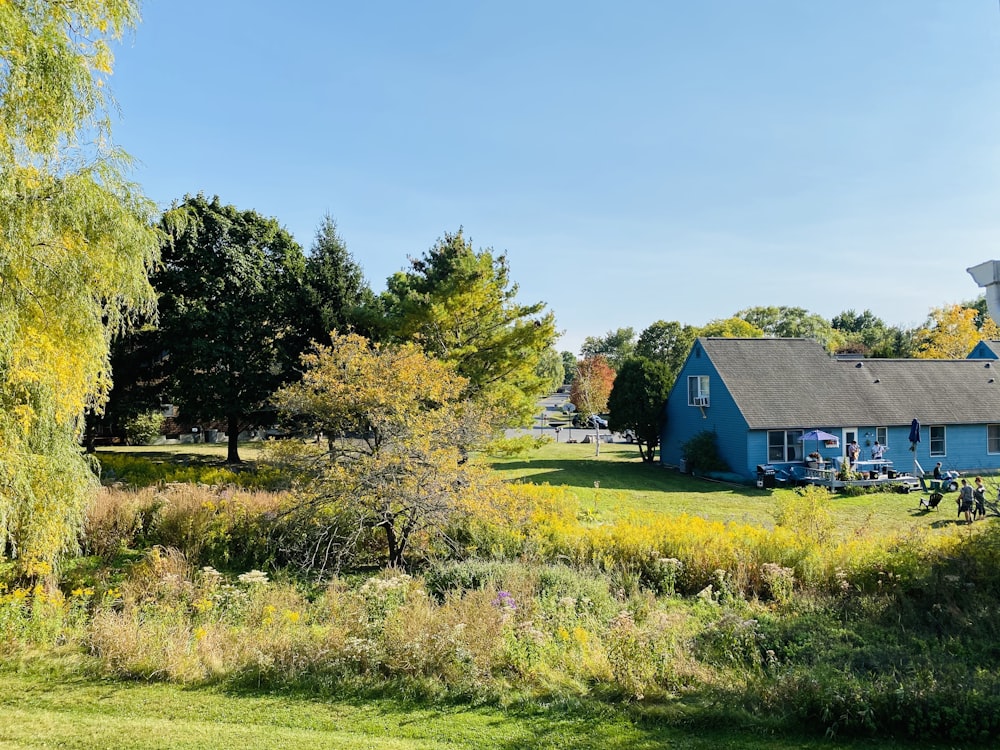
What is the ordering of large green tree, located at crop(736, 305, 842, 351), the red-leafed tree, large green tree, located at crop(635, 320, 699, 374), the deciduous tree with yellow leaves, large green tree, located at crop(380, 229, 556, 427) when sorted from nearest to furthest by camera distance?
the deciduous tree with yellow leaves, large green tree, located at crop(380, 229, 556, 427), the red-leafed tree, large green tree, located at crop(635, 320, 699, 374), large green tree, located at crop(736, 305, 842, 351)

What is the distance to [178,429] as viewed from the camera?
126 ft

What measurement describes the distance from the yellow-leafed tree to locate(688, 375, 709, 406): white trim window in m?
32.4

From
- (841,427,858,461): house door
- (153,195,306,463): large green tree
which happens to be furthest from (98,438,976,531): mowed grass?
(841,427,858,461): house door

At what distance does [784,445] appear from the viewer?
2536cm

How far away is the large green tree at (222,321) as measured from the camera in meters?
23.2

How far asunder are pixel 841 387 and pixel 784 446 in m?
4.91

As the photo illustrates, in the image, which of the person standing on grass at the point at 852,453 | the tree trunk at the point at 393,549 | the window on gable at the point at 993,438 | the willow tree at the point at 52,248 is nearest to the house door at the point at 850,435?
the person standing on grass at the point at 852,453

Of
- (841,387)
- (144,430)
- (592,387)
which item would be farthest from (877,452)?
(144,430)

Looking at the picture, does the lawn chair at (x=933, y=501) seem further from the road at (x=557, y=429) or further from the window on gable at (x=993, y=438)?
the road at (x=557, y=429)

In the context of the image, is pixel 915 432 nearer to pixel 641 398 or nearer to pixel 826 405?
pixel 826 405

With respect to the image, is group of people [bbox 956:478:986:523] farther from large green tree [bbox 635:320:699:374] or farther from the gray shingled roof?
large green tree [bbox 635:320:699:374]

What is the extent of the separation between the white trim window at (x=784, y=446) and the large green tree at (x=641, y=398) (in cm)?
623

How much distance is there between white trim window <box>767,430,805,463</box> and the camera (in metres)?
25.2

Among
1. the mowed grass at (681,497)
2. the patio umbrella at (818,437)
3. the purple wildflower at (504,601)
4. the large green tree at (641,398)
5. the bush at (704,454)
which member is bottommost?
the mowed grass at (681,497)
